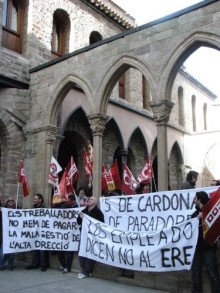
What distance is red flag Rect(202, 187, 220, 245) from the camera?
4.75 metres

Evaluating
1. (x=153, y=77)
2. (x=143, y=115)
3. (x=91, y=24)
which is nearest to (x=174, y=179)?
(x=143, y=115)

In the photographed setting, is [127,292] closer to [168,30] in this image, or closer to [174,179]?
[168,30]

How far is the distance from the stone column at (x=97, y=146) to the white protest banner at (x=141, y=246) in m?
2.22

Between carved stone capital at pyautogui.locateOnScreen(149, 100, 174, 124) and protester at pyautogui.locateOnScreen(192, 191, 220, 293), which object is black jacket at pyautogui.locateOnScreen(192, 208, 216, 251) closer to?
protester at pyautogui.locateOnScreen(192, 191, 220, 293)

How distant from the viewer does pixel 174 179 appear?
1953 cm

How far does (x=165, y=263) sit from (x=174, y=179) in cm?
1439

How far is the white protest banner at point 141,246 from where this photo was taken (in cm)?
524

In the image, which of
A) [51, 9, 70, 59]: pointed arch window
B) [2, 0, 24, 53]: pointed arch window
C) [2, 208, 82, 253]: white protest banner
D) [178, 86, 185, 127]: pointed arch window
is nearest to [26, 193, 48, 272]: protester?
[2, 208, 82, 253]: white protest banner

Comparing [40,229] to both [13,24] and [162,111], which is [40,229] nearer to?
[162,111]

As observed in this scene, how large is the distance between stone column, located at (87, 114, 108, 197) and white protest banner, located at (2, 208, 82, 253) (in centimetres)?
164

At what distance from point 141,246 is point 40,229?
8.95 feet

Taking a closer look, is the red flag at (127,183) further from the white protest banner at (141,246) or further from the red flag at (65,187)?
the white protest banner at (141,246)

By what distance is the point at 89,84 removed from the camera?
962 centimetres

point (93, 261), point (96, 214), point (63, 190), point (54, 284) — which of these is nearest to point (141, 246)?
Answer: point (96, 214)
